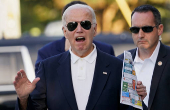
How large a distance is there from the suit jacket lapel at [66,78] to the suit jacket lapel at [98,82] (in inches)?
5.5

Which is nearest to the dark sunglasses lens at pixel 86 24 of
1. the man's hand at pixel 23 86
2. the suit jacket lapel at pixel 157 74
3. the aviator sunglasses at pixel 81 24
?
the aviator sunglasses at pixel 81 24

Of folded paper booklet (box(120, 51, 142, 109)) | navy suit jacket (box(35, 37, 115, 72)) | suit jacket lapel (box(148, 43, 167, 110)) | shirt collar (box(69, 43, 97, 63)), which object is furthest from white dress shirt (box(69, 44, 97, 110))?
navy suit jacket (box(35, 37, 115, 72))

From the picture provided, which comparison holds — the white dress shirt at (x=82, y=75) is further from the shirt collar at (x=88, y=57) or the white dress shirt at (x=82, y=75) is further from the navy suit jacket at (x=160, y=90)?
the navy suit jacket at (x=160, y=90)

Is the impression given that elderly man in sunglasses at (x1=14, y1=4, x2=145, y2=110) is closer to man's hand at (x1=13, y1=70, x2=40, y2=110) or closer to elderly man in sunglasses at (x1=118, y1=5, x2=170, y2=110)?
man's hand at (x1=13, y1=70, x2=40, y2=110)

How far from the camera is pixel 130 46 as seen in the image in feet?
24.2

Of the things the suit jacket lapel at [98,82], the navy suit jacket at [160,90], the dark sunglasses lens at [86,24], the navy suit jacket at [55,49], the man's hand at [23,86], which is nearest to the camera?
the man's hand at [23,86]

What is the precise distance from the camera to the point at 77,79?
3924 mm

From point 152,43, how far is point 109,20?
13420 mm

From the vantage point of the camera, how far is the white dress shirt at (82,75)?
3.85m

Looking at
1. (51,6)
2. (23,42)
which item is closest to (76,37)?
(23,42)

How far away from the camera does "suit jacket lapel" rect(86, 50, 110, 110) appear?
378cm

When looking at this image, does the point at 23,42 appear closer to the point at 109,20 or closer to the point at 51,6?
the point at 109,20

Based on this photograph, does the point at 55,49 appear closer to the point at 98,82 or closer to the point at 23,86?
the point at 98,82

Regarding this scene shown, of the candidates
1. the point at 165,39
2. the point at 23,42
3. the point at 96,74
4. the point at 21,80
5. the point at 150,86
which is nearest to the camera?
the point at 21,80
